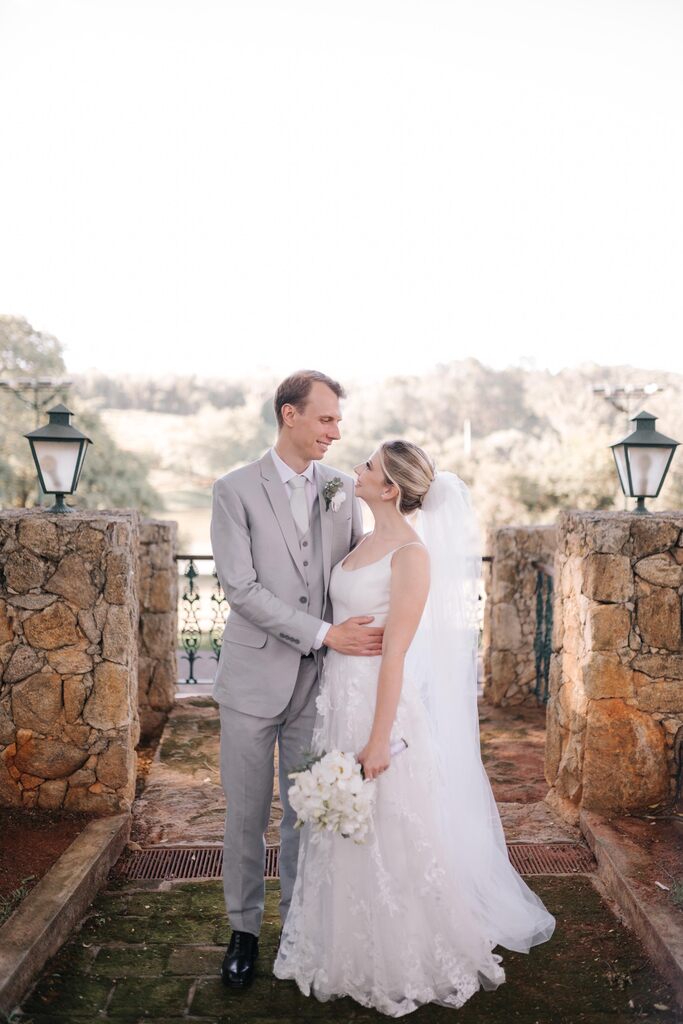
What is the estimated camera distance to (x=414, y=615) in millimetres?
2520

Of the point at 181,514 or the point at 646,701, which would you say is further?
the point at 181,514

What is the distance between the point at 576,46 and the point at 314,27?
35.1 ft

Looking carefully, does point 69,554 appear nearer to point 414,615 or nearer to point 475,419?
point 414,615

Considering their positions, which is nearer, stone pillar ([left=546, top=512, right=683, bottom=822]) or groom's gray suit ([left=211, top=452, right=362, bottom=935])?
groom's gray suit ([left=211, top=452, right=362, bottom=935])

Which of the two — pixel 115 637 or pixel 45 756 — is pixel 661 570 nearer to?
pixel 115 637

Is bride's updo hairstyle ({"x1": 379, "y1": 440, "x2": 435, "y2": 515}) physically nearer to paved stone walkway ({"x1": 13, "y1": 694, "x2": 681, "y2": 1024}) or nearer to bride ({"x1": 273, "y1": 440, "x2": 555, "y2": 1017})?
bride ({"x1": 273, "y1": 440, "x2": 555, "y2": 1017})

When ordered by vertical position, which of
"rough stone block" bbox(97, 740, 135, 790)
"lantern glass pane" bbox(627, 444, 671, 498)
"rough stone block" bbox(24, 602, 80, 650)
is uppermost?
"lantern glass pane" bbox(627, 444, 671, 498)

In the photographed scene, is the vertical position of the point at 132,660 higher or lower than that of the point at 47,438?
lower

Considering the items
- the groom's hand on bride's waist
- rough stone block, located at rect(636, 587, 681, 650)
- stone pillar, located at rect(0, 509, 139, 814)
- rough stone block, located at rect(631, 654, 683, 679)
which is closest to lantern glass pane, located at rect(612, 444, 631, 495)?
rough stone block, located at rect(636, 587, 681, 650)

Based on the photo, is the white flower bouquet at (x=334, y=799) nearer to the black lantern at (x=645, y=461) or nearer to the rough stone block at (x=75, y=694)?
the rough stone block at (x=75, y=694)

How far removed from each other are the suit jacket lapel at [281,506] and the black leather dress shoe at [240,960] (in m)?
1.24

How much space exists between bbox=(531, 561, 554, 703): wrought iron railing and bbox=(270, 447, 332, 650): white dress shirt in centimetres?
379

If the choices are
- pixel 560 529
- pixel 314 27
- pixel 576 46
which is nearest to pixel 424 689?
pixel 560 529

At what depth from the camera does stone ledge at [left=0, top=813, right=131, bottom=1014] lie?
255cm
